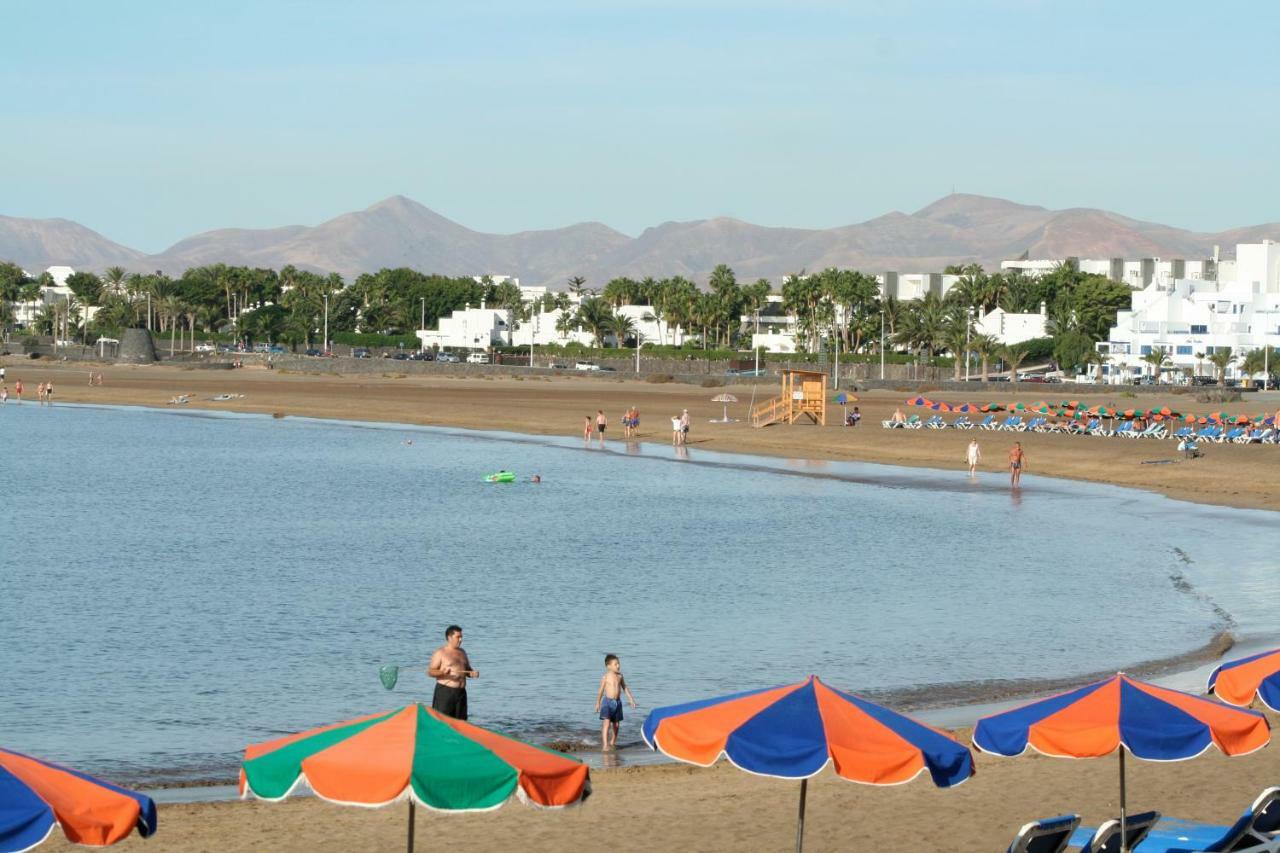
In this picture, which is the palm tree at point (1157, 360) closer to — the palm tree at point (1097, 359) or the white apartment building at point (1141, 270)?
the palm tree at point (1097, 359)

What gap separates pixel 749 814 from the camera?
15039 millimetres

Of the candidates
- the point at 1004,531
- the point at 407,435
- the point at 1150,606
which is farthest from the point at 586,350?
the point at 1150,606

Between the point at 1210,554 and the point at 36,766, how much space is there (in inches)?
1235

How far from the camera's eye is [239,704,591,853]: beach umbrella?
9188mm

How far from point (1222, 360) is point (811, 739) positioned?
112 metres

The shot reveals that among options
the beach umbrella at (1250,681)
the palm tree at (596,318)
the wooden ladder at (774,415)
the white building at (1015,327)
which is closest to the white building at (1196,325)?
the white building at (1015,327)

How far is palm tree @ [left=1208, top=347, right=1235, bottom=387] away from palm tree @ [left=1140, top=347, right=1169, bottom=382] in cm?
375

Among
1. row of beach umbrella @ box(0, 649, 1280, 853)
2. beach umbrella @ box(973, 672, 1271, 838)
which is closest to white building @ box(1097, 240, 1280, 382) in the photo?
beach umbrella @ box(973, 672, 1271, 838)

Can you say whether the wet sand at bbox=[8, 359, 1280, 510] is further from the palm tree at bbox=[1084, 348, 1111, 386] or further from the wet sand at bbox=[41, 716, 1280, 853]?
the wet sand at bbox=[41, 716, 1280, 853]

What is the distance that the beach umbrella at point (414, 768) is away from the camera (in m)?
9.19

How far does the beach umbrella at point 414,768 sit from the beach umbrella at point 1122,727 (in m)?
3.06

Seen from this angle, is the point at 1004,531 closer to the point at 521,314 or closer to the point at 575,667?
the point at 575,667

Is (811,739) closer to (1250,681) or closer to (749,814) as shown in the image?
(1250,681)

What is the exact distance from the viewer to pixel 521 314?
186125 millimetres
